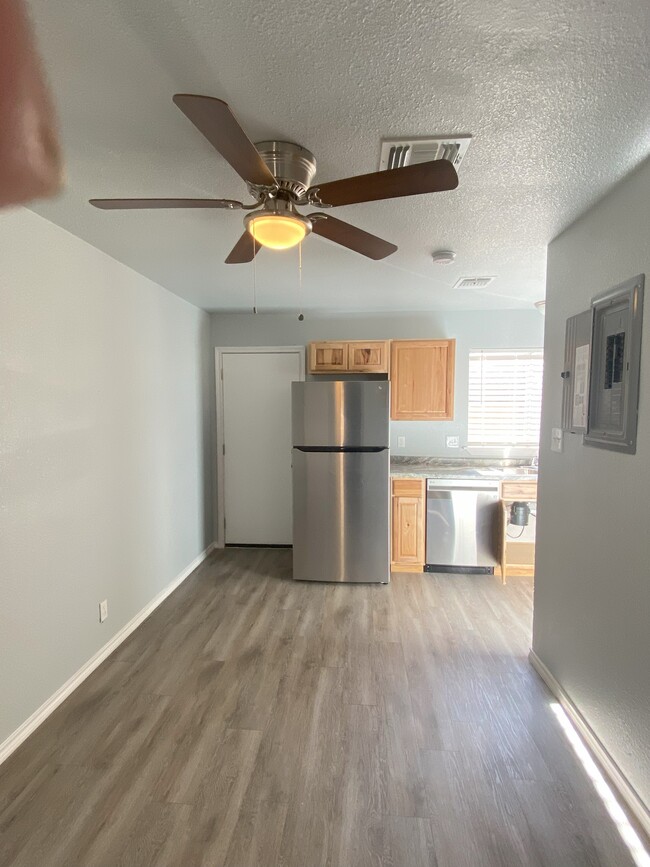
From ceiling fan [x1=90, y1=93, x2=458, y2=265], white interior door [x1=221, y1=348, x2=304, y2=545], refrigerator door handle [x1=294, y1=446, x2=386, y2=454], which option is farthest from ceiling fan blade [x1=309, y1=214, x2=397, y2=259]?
white interior door [x1=221, y1=348, x2=304, y2=545]

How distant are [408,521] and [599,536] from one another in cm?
196

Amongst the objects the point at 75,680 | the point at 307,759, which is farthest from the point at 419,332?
the point at 75,680

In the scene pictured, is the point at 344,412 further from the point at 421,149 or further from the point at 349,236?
the point at 421,149

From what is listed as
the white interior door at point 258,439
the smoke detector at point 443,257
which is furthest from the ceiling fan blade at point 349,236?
the white interior door at point 258,439

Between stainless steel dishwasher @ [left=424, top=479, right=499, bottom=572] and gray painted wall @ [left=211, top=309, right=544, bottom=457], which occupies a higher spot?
gray painted wall @ [left=211, top=309, right=544, bottom=457]

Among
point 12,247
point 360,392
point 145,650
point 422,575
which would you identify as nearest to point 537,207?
point 360,392

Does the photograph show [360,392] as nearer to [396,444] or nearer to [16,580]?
[396,444]

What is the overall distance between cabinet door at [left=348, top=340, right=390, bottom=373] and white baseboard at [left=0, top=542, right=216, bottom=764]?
242 centimetres

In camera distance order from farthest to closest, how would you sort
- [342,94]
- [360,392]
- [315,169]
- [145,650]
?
[360,392] < [145,650] < [315,169] < [342,94]

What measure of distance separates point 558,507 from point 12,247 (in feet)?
9.20

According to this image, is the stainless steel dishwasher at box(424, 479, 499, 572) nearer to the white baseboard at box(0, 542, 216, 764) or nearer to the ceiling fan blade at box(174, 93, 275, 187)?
the white baseboard at box(0, 542, 216, 764)

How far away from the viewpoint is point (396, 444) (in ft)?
13.6

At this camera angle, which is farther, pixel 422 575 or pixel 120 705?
pixel 422 575

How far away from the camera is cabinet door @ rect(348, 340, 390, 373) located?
3807 mm
